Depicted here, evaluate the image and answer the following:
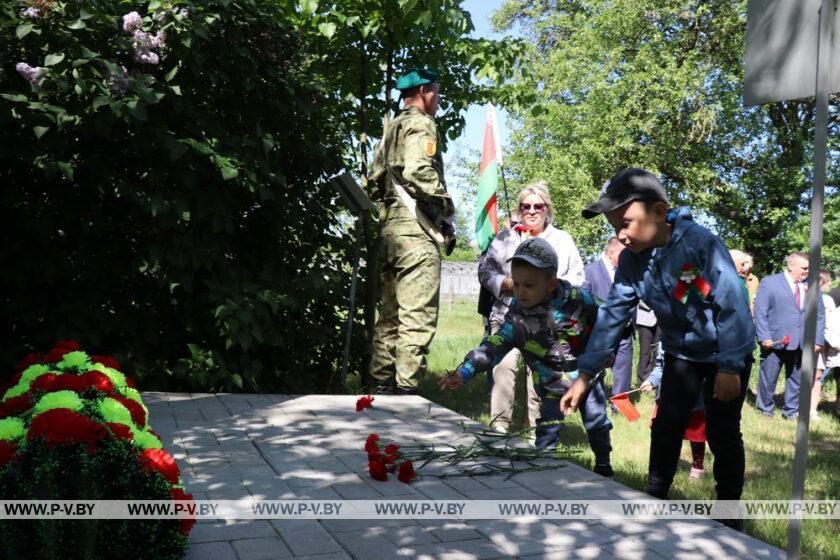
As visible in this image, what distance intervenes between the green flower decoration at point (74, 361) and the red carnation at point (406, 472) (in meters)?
1.61

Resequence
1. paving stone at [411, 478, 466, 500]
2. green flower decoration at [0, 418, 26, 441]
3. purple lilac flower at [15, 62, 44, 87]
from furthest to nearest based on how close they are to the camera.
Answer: purple lilac flower at [15, 62, 44, 87] → paving stone at [411, 478, 466, 500] → green flower decoration at [0, 418, 26, 441]

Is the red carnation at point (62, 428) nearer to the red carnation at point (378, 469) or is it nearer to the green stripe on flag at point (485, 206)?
the red carnation at point (378, 469)

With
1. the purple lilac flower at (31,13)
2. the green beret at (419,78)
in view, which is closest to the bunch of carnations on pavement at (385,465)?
the green beret at (419,78)

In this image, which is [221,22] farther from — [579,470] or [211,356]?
[579,470]

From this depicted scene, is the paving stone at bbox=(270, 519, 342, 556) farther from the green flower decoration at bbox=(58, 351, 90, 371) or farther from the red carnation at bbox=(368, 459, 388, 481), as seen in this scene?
the green flower decoration at bbox=(58, 351, 90, 371)

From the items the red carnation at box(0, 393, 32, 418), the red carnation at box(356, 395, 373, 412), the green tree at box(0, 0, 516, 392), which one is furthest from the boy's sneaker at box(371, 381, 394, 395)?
the red carnation at box(0, 393, 32, 418)

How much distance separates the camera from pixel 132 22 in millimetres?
5387

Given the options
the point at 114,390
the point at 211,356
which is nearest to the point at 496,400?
the point at 211,356

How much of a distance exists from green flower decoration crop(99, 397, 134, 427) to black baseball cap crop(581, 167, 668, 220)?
7.39ft

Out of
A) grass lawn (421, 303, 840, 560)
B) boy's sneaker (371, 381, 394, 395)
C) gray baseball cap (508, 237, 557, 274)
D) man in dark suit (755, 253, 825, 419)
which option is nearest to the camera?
grass lawn (421, 303, 840, 560)

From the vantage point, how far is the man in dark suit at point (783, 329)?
8633 millimetres

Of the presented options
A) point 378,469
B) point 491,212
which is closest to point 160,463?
point 378,469

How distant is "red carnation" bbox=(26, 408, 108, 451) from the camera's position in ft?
7.88

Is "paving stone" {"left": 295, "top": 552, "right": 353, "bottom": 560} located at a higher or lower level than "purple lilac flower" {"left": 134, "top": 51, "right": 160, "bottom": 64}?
lower
